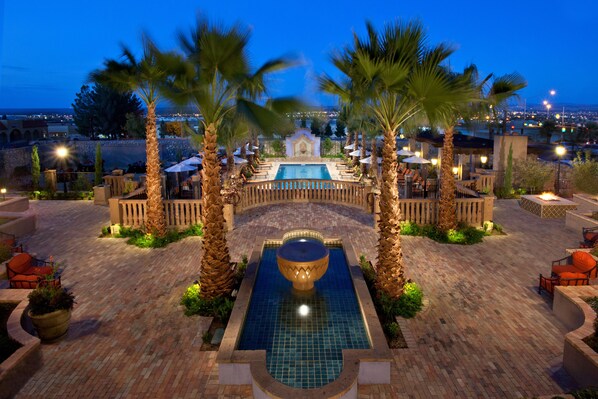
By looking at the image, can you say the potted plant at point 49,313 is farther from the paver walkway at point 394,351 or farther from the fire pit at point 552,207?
the fire pit at point 552,207

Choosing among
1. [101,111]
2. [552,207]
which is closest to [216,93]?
[552,207]

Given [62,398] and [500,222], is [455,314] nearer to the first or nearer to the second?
→ [62,398]

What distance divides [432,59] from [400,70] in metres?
0.93

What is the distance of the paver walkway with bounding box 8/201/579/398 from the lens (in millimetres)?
6973

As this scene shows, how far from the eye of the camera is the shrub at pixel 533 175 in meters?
21.7

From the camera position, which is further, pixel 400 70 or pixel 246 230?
pixel 246 230

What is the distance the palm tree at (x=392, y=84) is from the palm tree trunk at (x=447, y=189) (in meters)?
5.44

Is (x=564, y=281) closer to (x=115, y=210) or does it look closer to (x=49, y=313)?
(x=49, y=313)

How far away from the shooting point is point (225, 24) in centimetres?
863

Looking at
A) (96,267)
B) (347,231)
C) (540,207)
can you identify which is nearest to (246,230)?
(347,231)

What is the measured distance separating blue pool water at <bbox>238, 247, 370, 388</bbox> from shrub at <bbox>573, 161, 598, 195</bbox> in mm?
13713

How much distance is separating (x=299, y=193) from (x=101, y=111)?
156ft

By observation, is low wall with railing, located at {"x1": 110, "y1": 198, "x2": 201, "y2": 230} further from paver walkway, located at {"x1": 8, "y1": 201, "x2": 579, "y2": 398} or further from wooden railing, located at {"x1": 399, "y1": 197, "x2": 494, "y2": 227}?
wooden railing, located at {"x1": 399, "y1": 197, "x2": 494, "y2": 227}

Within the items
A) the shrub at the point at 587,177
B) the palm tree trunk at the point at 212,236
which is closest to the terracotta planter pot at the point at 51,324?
the palm tree trunk at the point at 212,236
